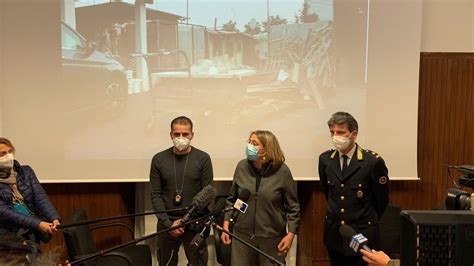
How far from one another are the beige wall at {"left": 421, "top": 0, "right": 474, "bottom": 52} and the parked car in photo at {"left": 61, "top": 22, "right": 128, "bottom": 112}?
9.01 feet

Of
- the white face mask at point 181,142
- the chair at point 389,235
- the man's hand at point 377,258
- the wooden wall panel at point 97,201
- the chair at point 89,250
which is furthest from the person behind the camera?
the wooden wall panel at point 97,201

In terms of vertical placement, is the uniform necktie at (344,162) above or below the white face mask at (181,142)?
below

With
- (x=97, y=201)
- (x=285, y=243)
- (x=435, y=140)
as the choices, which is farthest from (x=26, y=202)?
(x=435, y=140)

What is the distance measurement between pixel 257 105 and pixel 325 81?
632 mm

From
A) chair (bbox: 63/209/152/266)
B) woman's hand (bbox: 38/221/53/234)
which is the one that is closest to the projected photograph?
chair (bbox: 63/209/152/266)

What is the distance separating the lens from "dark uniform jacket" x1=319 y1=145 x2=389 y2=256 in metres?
2.96

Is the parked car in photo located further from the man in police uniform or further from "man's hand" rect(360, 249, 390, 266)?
"man's hand" rect(360, 249, 390, 266)

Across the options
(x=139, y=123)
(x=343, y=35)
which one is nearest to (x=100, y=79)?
(x=139, y=123)

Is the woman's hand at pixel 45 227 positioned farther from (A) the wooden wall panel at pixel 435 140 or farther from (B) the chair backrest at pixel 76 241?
(A) the wooden wall panel at pixel 435 140

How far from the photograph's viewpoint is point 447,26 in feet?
13.4

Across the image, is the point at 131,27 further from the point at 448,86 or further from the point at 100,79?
the point at 448,86

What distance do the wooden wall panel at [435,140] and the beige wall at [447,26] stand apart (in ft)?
0.29

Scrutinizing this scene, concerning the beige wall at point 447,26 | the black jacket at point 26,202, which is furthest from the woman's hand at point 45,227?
the beige wall at point 447,26

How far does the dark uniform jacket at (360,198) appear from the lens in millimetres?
2963
